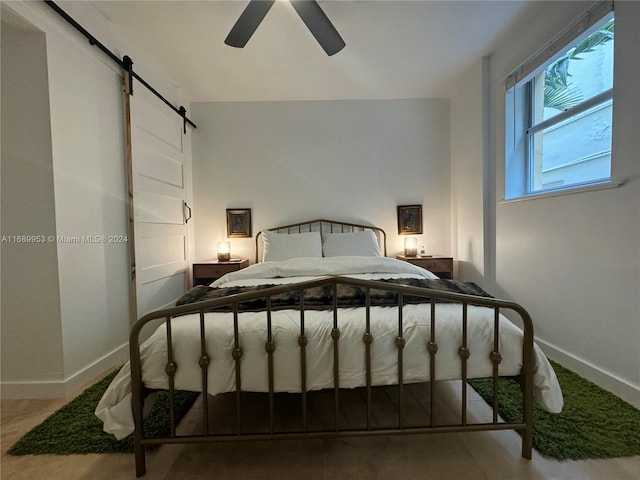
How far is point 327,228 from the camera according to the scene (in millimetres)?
3541

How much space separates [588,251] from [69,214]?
3295 mm

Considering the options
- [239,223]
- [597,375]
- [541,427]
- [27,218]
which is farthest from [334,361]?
[239,223]

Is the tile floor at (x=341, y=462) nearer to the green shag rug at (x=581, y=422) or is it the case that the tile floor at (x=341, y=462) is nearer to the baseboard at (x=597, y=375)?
the green shag rug at (x=581, y=422)

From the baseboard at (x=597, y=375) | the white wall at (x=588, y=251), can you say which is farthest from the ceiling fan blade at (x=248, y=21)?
the baseboard at (x=597, y=375)

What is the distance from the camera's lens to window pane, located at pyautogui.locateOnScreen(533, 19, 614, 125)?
184cm

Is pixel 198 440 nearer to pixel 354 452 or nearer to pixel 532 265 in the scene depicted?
pixel 354 452

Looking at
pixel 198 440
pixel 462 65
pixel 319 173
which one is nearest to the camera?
pixel 198 440

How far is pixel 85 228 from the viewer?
6.47 ft

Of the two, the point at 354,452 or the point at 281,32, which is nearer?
the point at 354,452

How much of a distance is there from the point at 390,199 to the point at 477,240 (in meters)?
1.06

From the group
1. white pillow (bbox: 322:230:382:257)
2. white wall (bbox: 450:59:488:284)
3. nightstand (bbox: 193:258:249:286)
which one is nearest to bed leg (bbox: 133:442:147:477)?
nightstand (bbox: 193:258:249:286)

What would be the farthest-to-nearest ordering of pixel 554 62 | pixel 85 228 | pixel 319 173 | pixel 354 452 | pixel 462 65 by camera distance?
pixel 319 173 → pixel 462 65 → pixel 554 62 → pixel 85 228 → pixel 354 452

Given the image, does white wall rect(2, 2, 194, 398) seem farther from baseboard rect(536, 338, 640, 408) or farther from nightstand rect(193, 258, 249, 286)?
baseboard rect(536, 338, 640, 408)

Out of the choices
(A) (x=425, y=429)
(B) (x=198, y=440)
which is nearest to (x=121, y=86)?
(B) (x=198, y=440)
